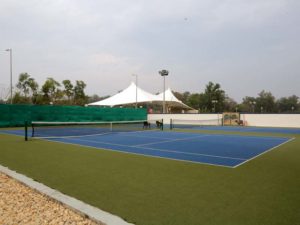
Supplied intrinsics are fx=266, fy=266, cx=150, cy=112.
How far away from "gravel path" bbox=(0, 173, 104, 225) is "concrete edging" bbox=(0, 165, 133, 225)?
0.06 m

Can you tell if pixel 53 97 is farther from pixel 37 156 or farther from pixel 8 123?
pixel 37 156

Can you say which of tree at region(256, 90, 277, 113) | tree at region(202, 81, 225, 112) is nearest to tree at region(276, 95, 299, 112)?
tree at region(256, 90, 277, 113)

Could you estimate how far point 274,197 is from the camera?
4.49m

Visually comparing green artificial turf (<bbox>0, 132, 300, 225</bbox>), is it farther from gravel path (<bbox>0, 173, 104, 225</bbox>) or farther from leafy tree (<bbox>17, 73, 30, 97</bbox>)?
leafy tree (<bbox>17, 73, 30, 97</bbox>)

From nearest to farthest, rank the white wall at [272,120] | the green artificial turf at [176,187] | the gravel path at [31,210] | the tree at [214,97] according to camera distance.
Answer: the gravel path at [31,210] < the green artificial turf at [176,187] < the white wall at [272,120] < the tree at [214,97]

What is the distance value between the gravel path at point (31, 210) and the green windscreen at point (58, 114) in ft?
71.3

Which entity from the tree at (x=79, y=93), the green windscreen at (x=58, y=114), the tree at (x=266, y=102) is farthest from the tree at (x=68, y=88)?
the tree at (x=266, y=102)

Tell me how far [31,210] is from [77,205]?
2.26ft

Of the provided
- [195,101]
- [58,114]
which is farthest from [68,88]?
[195,101]

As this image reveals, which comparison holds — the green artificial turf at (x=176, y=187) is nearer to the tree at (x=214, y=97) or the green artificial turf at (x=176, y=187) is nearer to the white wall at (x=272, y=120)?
the white wall at (x=272, y=120)

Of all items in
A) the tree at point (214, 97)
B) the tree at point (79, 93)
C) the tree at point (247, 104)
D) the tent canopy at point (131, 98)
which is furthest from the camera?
the tree at point (247, 104)

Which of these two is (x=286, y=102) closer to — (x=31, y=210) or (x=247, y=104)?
(x=247, y=104)

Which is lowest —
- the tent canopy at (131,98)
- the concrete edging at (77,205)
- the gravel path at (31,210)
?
the gravel path at (31,210)

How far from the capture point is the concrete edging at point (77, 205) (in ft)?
11.5
